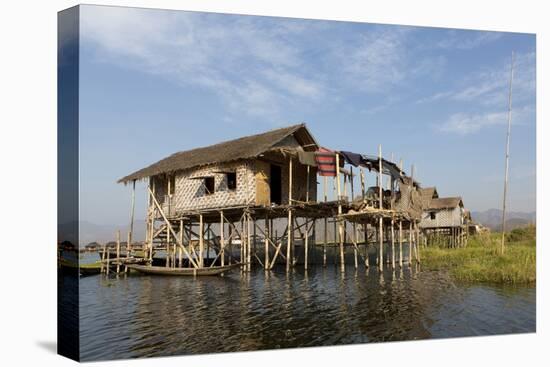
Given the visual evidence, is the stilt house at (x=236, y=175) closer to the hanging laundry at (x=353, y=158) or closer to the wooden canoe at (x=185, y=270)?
the hanging laundry at (x=353, y=158)

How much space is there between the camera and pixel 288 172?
2095 centimetres

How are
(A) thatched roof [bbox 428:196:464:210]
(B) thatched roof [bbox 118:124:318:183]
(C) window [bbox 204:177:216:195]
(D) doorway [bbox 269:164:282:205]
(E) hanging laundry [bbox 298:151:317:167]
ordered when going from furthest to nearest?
1. (A) thatched roof [bbox 428:196:464:210]
2. (C) window [bbox 204:177:216:195]
3. (D) doorway [bbox 269:164:282:205]
4. (B) thatched roof [bbox 118:124:318:183]
5. (E) hanging laundry [bbox 298:151:317:167]

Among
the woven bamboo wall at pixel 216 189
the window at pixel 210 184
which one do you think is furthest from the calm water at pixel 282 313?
the window at pixel 210 184

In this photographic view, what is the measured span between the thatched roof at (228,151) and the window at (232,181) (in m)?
0.89

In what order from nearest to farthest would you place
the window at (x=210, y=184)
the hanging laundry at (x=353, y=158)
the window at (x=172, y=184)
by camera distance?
1. the hanging laundry at (x=353, y=158)
2. the window at (x=210, y=184)
3. the window at (x=172, y=184)

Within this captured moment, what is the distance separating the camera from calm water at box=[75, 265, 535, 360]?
30.7 feet

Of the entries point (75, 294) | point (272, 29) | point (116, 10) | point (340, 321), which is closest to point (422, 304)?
point (340, 321)

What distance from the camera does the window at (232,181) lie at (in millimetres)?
20456

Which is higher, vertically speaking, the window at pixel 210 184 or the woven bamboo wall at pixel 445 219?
the window at pixel 210 184

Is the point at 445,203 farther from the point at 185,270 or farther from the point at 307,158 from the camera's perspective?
the point at 185,270

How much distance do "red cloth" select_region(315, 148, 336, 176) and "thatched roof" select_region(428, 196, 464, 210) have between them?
21.2m

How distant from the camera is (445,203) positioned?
38188 mm

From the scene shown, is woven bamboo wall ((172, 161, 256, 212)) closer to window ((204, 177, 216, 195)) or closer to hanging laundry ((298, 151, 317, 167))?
window ((204, 177, 216, 195))

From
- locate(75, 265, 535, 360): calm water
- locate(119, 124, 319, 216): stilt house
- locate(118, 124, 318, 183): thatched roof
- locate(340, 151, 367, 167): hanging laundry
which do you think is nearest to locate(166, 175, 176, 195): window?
locate(119, 124, 319, 216): stilt house
